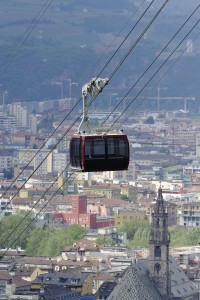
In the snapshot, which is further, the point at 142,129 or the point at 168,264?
the point at 142,129

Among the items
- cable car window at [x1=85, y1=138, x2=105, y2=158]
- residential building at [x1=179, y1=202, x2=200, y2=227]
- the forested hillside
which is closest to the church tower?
residential building at [x1=179, y1=202, x2=200, y2=227]

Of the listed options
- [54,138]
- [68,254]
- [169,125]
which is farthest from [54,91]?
[68,254]

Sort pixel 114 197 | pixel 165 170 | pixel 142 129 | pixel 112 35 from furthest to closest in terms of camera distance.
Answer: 1. pixel 112 35
2. pixel 142 129
3. pixel 165 170
4. pixel 114 197

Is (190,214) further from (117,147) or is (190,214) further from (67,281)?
(117,147)

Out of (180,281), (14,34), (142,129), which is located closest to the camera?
(180,281)

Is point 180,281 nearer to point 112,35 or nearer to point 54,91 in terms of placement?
point 54,91

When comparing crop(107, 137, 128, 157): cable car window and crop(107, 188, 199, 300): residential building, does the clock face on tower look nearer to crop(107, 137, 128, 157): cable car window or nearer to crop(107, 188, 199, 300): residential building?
crop(107, 188, 199, 300): residential building

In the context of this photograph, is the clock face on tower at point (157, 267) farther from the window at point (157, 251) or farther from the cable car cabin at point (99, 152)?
the cable car cabin at point (99, 152)
